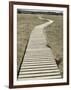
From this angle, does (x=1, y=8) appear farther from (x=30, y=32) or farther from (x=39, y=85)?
(x=39, y=85)

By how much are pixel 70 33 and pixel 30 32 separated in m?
0.38

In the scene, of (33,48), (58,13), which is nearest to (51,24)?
(58,13)

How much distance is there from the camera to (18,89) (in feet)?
6.49

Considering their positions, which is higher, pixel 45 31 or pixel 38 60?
pixel 45 31

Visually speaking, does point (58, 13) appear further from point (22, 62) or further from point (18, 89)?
point (18, 89)

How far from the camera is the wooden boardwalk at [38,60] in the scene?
200cm

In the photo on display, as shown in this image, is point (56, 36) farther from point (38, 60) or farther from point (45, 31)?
point (38, 60)

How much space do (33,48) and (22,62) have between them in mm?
154

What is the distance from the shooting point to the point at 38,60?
6.67 ft

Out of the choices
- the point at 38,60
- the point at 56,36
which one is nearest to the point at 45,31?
the point at 56,36

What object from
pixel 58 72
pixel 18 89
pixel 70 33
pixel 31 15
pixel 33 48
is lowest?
pixel 18 89

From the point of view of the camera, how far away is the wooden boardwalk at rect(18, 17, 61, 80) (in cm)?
200

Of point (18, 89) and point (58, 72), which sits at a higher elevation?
point (58, 72)

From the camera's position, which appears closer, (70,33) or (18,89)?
(18,89)
